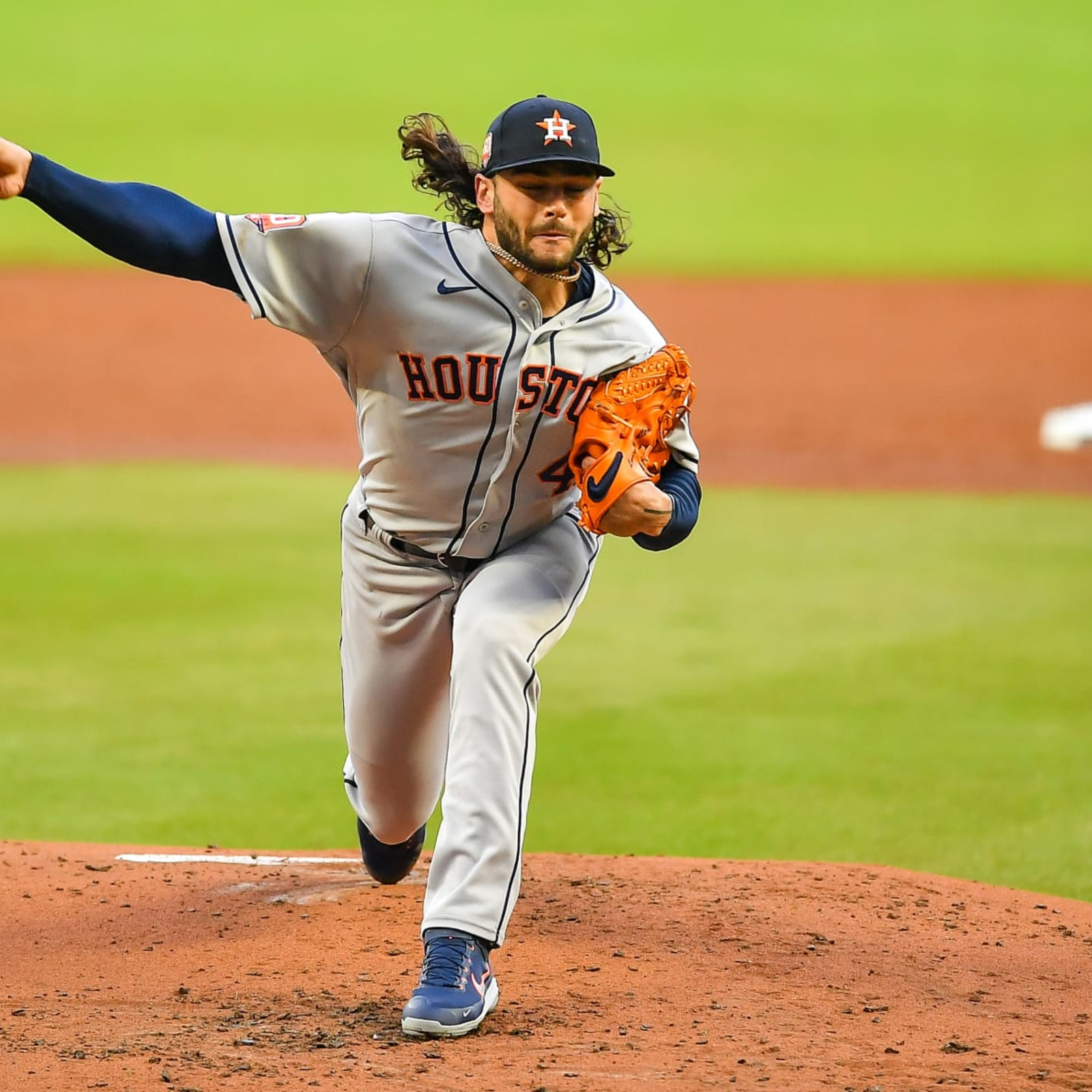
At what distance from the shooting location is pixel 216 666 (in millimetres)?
7145

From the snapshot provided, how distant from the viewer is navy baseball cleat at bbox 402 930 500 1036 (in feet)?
10.3

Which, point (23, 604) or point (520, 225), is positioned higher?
point (520, 225)

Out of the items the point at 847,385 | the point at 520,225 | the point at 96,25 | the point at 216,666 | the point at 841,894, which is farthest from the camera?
the point at 96,25

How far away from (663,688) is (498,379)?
11.6 feet

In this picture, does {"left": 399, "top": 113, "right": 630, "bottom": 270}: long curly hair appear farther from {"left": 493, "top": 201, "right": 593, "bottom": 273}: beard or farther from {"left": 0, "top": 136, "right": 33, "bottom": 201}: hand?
{"left": 0, "top": 136, "right": 33, "bottom": 201}: hand

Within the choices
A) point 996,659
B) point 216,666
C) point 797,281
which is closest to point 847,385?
point 797,281

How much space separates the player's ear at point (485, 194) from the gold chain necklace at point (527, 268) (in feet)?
0.22

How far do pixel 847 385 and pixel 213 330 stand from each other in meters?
6.14

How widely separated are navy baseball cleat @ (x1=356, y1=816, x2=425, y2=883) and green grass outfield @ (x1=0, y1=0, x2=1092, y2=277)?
15.5 m

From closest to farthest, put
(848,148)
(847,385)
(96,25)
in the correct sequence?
(847,385) → (848,148) → (96,25)

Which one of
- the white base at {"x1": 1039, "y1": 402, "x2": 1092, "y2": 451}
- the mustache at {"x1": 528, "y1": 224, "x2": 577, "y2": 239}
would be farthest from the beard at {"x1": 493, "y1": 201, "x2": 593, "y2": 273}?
the white base at {"x1": 1039, "y1": 402, "x2": 1092, "y2": 451}

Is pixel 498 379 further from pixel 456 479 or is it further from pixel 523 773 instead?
pixel 523 773

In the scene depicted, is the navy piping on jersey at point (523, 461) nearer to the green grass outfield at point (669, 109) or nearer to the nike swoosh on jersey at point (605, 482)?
the nike swoosh on jersey at point (605, 482)

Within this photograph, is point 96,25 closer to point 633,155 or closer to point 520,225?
point 633,155
